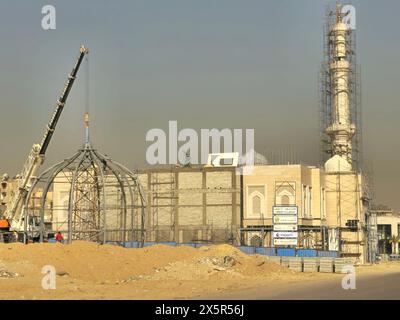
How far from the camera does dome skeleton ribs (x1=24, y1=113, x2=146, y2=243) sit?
5400 centimetres

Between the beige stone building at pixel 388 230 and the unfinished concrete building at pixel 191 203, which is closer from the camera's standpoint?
the unfinished concrete building at pixel 191 203

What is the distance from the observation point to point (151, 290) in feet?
101

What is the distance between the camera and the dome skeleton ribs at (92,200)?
54000 mm

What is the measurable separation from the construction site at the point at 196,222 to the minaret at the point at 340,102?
14cm

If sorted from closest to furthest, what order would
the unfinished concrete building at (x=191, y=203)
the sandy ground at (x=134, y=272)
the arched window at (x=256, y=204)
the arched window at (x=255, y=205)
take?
the sandy ground at (x=134, y=272)
the arched window at (x=255, y=205)
the arched window at (x=256, y=204)
the unfinished concrete building at (x=191, y=203)

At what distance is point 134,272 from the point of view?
38.7 m

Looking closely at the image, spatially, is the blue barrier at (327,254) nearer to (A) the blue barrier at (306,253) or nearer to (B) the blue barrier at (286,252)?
(A) the blue barrier at (306,253)

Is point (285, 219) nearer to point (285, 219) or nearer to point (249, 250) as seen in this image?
point (285, 219)

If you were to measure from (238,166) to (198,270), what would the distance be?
40.9m

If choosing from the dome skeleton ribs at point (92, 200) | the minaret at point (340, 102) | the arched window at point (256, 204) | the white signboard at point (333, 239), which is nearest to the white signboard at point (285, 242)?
the dome skeleton ribs at point (92, 200)

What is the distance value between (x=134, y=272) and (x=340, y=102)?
61.5 m

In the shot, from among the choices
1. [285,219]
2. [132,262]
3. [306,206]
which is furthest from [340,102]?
[132,262]

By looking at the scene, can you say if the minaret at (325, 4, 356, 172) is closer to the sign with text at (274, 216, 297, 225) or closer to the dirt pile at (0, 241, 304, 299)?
the sign with text at (274, 216, 297, 225)
